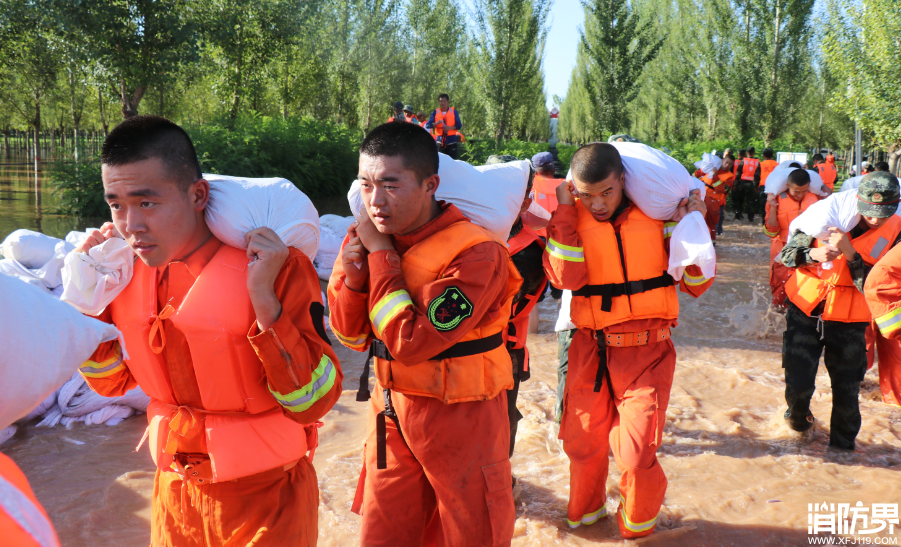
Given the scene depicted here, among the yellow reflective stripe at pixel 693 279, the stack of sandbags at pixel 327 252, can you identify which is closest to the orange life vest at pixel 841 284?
the yellow reflective stripe at pixel 693 279

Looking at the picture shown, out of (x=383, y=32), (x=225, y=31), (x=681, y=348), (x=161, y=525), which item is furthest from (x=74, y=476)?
(x=383, y=32)

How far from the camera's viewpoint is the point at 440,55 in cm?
2781

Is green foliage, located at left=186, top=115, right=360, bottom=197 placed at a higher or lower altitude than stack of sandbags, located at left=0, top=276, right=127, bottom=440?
higher

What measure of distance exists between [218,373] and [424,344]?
64 centimetres

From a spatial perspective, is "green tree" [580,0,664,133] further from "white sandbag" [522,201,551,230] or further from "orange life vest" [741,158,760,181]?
"white sandbag" [522,201,551,230]

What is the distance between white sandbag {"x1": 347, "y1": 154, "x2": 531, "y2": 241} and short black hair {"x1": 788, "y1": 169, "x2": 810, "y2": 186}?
5395 millimetres

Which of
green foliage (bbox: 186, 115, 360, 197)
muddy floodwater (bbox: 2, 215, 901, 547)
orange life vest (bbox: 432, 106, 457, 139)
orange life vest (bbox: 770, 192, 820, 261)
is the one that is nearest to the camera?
muddy floodwater (bbox: 2, 215, 901, 547)

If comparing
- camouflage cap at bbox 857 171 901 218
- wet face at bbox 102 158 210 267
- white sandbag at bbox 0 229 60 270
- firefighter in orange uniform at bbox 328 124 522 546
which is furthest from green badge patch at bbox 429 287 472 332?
white sandbag at bbox 0 229 60 270

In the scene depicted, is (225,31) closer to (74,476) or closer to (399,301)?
(74,476)

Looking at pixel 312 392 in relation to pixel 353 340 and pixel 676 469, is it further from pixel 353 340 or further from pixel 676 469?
pixel 676 469

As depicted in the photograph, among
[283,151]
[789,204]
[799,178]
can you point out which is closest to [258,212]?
[799,178]

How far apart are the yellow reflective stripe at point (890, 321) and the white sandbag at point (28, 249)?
6.09m

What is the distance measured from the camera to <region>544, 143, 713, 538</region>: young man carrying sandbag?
3.21 m

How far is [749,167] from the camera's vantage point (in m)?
17.1
